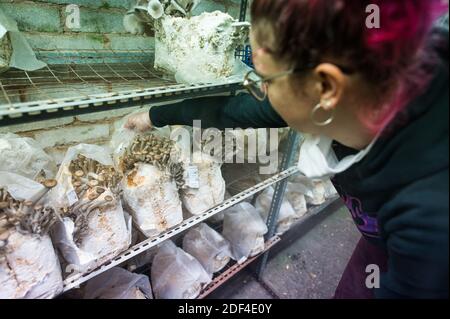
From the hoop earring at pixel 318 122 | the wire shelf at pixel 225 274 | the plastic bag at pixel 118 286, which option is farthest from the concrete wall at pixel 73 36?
the hoop earring at pixel 318 122

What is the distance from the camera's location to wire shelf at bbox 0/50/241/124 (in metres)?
0.64

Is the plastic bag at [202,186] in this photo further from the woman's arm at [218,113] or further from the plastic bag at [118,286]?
the plastic bag at [118,286]

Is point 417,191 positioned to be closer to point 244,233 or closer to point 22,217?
point 22,217

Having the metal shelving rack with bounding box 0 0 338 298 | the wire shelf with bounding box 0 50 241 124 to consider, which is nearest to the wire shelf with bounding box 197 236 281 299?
the metal shelving rack with bounding box 0 0 338 298

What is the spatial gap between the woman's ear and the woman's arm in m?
0.36

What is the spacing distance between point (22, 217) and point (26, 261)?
114 mm


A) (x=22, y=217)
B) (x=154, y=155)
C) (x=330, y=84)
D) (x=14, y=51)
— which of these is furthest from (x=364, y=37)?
(x=14, y=51)

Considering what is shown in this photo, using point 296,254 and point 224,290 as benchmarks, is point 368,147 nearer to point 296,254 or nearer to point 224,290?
point 224,290

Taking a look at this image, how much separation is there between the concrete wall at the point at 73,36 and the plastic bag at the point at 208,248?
2.07ft

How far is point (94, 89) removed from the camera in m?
0.96

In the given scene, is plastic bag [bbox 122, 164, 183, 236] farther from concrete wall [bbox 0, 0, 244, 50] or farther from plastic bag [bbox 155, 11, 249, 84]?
concrete wall [bbox 0, 0, 244, 50]

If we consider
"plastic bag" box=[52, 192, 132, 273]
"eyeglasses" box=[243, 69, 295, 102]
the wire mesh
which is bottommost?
"plastic bag" box=[52, 192, 132, 273]

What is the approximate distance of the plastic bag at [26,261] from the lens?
720mm
